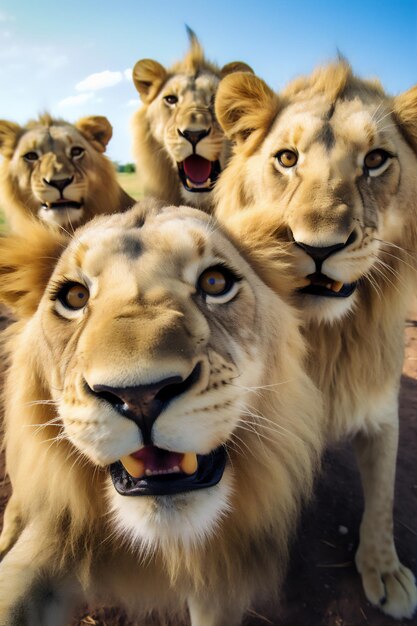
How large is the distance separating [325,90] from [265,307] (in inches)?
46.8

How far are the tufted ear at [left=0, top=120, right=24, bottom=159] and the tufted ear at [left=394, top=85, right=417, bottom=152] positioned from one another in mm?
3391

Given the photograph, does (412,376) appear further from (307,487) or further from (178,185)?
(307,487)

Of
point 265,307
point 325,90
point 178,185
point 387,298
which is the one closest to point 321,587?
point 387,298

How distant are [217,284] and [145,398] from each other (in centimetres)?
57

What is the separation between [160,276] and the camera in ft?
4.83

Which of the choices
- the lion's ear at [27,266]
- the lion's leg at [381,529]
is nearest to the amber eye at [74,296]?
the lion's ear at [27,266]

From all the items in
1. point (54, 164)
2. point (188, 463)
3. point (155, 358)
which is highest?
point (54, 164)

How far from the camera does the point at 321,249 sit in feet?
6.04

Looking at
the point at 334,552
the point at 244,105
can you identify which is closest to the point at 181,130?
the point at 244,105

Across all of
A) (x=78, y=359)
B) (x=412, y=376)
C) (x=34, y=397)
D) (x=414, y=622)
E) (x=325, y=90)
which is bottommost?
(x=414, y=622)

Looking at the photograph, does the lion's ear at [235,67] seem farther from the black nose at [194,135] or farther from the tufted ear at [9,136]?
the tufted ear at [9,136]

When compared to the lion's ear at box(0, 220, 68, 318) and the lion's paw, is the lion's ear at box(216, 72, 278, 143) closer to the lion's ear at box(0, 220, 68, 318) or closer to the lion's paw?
the lion's ear at box(0, 220, 68, 318)

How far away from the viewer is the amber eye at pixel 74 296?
5.19ft

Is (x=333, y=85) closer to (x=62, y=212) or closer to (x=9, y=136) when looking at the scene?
(x=62, y=212)
